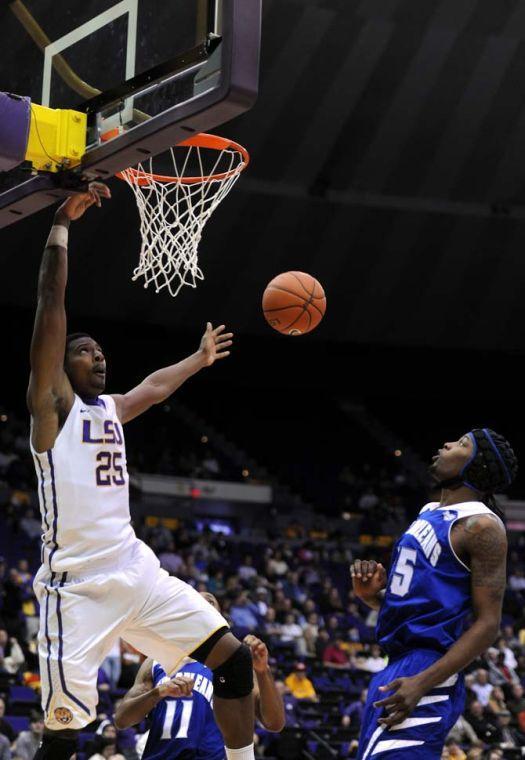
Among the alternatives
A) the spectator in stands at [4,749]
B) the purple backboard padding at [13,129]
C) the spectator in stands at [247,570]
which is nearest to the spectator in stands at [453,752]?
the spectator in stands at [4,749]

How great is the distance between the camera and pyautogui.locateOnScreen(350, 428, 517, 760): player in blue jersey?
13.4 feet

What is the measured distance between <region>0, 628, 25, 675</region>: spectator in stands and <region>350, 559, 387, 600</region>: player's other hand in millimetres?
8953

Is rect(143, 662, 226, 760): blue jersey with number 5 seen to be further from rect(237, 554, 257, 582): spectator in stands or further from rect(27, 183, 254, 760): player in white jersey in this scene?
rect(237, 554, 257, 582): spectator in stands

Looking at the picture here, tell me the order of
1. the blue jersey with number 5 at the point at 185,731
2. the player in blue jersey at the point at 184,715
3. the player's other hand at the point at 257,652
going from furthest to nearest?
1. the blue jersey with number 5 at the point at 185,731
2. the player in blue jersey at the point at 184,715
3. the player's other hand at the point at 257,652

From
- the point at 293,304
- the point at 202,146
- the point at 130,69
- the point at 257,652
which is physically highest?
the point at 202,146

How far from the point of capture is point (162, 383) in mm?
5891

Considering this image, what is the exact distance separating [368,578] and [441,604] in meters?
0.53

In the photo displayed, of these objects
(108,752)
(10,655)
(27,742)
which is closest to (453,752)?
(108,752)

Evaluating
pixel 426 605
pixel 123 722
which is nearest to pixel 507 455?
pixel 426 605

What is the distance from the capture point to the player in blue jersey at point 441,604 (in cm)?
409

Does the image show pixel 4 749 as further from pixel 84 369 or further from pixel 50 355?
pixel 50 355

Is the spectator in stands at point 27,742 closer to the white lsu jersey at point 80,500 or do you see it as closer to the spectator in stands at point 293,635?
the white lsu jersey at point 80,500

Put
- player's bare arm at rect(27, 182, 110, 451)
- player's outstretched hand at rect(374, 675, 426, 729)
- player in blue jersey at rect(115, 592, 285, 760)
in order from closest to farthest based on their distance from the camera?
player's outstretched hand at rect(374, 675, 426, 729), player's bare arm at rect(27, 182, 110, 451), player in blue jersey at rect(115, 592, 285, 760)

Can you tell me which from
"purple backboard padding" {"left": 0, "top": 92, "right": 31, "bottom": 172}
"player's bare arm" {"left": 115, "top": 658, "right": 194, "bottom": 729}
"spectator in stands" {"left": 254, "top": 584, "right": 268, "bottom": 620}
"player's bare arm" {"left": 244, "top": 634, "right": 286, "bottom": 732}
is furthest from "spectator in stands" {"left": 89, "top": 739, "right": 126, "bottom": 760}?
"spectator in stands" {"left": 254, "top": 584, "right": 268, "bottom": 620}
